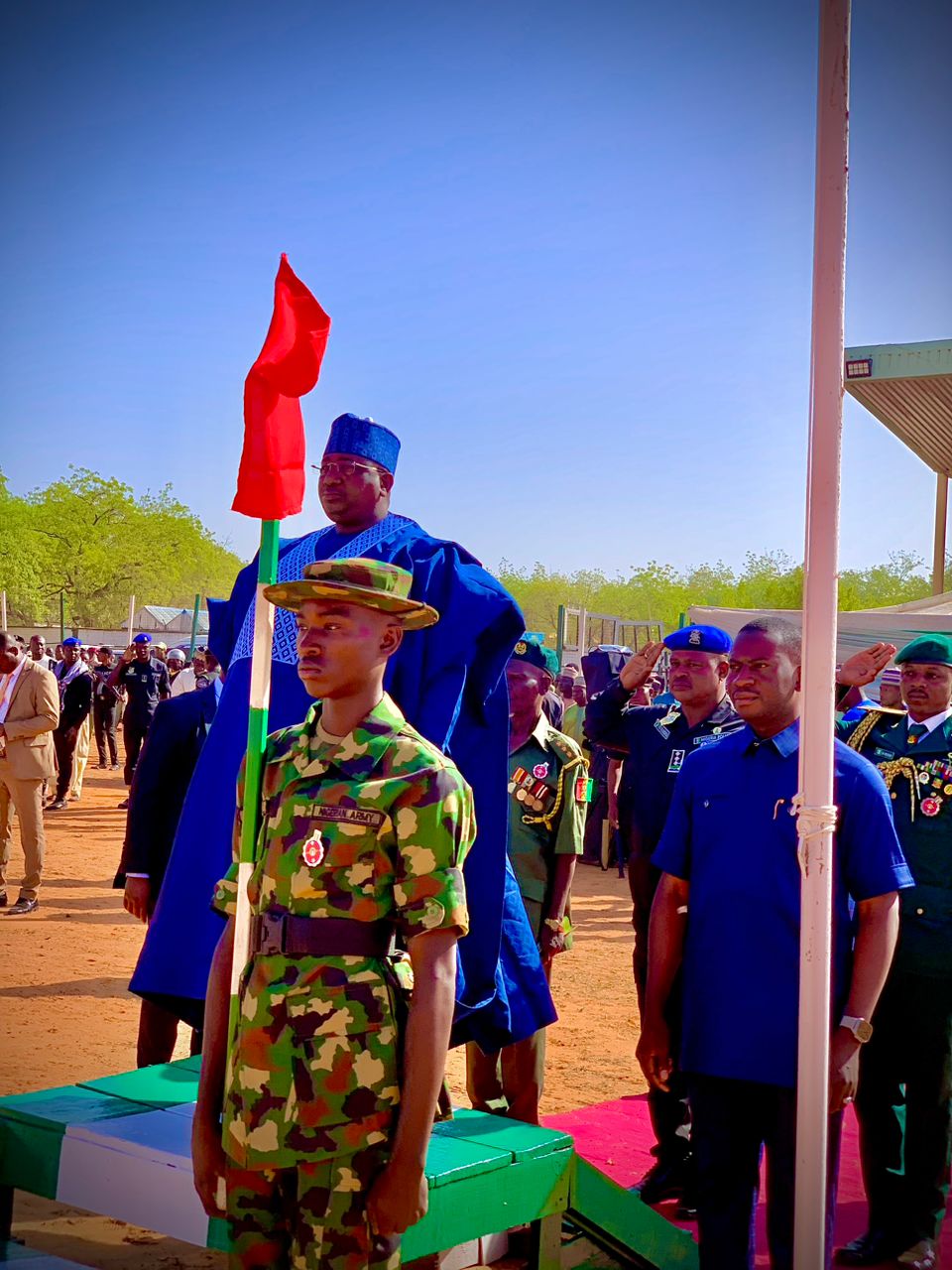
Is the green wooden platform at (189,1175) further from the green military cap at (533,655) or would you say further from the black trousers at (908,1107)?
the green military cap at (533,655)

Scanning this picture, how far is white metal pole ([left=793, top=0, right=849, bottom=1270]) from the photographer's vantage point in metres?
2.90

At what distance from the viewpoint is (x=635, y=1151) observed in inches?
236

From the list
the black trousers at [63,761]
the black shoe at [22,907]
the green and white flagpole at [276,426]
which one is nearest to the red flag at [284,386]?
the green and white flagpole at [276,426]

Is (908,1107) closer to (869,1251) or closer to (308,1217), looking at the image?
(869,1251)

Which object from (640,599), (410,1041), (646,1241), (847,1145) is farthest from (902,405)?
(640,599)

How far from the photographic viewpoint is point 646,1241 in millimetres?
4211

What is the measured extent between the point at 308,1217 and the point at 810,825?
134 cm

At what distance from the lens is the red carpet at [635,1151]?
523 centimetres

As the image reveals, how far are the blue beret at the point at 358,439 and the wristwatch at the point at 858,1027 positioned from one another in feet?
7.07

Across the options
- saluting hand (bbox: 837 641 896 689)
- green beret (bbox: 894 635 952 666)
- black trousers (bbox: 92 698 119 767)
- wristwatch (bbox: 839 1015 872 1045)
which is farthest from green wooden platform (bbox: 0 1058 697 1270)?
black trousers (bbox: 92 698 119 767)

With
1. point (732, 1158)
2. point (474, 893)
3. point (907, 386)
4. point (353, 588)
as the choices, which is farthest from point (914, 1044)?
point (907, 386)

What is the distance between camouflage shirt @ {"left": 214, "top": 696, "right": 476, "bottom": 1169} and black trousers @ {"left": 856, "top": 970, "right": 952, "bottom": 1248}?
300cm

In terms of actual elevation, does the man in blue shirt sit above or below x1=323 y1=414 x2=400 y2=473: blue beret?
below

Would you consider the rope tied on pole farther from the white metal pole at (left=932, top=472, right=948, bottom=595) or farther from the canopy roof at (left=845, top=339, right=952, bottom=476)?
the white metal pole at (left=932, top=472, right=948, bottom=595)
